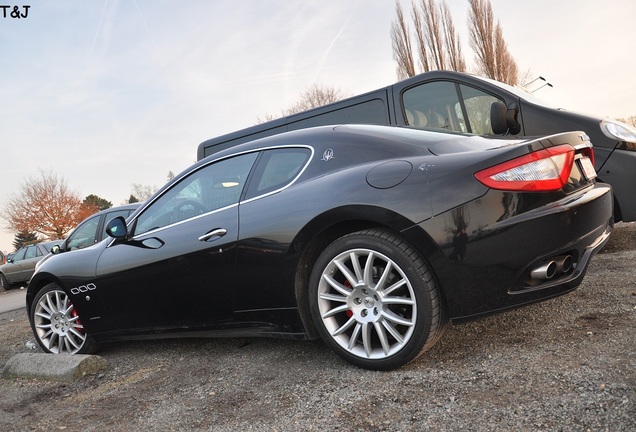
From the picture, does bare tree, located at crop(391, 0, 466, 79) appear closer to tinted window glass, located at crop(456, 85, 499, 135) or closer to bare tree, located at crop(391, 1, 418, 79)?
bare tree, located at crop(391, 1, 418, 79)

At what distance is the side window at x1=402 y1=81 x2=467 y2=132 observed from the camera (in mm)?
5969

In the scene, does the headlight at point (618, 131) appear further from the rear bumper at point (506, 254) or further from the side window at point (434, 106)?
the rear bumper at point (506, 254)

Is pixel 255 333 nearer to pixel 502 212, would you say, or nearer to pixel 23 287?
pixel 502 212

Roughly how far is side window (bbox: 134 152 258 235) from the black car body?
1.99 m

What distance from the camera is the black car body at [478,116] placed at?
15.7ft

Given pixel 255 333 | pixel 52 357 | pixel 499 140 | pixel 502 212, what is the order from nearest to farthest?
pixel 502 212 < pixel 499 140 < pixel 255 333 < pixel 52 357

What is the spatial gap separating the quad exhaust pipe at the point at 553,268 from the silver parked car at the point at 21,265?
16913mm

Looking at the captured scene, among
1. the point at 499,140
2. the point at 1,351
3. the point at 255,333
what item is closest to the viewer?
the point at 499,140

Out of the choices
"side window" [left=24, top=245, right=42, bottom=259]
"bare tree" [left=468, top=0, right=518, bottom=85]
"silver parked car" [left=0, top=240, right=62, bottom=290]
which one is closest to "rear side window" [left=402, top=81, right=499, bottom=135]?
"silver parked car" [left=0, top=240, right=62, bottom=290]

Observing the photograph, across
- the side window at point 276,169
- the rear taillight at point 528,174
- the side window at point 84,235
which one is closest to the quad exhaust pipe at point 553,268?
the rear taillight at point 528,174

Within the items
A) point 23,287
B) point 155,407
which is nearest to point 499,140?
point 155,407

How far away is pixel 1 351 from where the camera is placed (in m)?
4.90

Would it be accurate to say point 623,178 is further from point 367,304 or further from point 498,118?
point 367,304

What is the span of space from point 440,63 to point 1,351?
83.9ft
